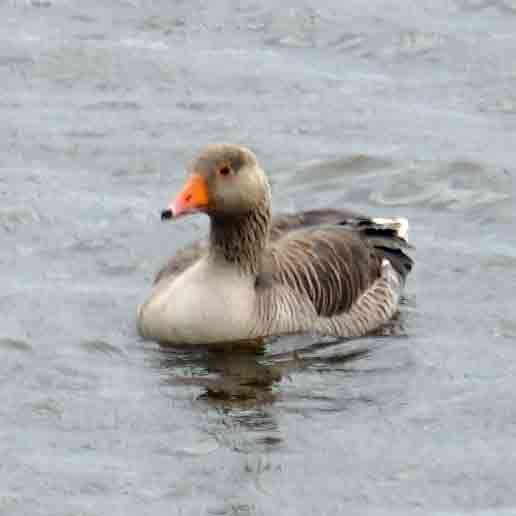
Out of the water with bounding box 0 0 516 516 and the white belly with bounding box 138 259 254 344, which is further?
the white belly with bounding box 138 259 254 344

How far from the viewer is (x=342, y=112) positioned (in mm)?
20406

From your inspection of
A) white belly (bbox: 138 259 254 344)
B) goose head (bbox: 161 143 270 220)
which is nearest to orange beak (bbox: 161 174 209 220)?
goose head (bbox: 161 143 270 220)

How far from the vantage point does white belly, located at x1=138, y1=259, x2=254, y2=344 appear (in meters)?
14.8

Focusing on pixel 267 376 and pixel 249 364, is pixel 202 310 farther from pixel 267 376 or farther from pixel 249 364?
pixel 267 376

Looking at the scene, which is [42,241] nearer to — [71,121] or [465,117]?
[71,121]

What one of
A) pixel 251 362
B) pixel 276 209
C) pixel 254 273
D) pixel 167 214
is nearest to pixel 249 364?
pixel 251 362

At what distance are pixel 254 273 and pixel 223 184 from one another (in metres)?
0.96

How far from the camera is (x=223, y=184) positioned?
14586 millimetres

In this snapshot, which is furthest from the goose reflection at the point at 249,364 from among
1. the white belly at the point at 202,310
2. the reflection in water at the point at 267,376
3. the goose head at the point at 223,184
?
the goose head at the point at 223,184

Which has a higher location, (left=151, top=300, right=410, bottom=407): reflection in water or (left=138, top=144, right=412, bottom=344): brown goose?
(left=138, top=144, right=412, bottom=344): brown goose

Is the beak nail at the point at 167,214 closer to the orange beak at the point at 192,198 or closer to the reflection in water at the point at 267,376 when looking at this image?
the orange beak at the point at 192,198

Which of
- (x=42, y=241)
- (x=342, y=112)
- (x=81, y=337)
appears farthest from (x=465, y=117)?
(x=81, y=337)

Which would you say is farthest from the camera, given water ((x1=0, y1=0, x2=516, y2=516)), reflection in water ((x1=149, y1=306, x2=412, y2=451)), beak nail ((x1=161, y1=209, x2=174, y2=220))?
beak nail ((x1=161, y1=209, x2=174, y2=220))

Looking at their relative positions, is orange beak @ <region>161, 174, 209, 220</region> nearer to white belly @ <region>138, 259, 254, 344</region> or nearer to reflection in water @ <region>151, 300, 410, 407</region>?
white belly @ <region>138, 259, 254, 344</region>
